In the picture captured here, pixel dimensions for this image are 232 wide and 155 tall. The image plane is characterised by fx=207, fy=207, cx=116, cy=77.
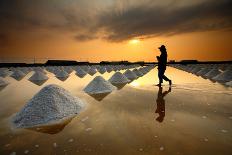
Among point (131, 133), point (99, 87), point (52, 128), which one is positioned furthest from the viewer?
point (99, 87)

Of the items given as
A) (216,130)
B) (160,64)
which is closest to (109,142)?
(216,130)

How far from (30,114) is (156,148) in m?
2.65

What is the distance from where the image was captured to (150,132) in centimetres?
341

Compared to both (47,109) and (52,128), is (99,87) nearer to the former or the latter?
(47,109)

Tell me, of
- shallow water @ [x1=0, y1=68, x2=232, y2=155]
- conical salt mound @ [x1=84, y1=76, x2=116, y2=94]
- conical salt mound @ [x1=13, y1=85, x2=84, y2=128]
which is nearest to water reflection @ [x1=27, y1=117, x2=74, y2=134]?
shallow water @ [x1=0, y1=68, x2=232, y2=155]

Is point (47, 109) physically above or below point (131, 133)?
above

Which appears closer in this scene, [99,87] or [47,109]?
[47,109]

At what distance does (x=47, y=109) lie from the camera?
4.30 meters

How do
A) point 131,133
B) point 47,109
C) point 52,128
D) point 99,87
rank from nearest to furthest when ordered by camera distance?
point 131,133 → point 52,128 → point 47,109 → point 99,87

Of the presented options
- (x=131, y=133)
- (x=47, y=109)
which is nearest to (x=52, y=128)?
(x=47, y=109)

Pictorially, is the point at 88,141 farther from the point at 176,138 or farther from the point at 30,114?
the point at 30,114

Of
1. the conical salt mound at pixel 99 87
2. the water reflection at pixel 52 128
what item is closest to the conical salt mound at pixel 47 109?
the water reflection at pixel 52 128

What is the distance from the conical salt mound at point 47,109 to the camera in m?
4.02

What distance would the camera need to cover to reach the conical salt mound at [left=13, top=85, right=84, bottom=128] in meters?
4.02
